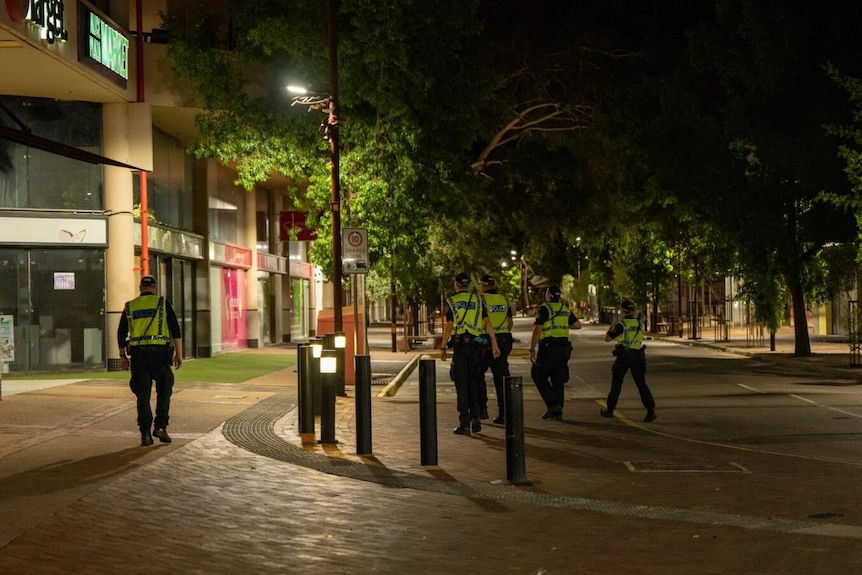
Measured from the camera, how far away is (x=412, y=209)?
78.0 ft

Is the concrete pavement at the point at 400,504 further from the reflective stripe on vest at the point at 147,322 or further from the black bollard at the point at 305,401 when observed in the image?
the reflective stripe on vest at the point at 147,322

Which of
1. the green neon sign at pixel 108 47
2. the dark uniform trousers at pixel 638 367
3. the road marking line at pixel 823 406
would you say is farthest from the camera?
the green neon sign at pixel 108 47

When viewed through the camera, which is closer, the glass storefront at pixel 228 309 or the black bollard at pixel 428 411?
the black bollard at pixel 428 411

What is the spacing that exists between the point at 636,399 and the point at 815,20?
15355 millimetres

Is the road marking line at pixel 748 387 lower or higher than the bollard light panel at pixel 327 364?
lower

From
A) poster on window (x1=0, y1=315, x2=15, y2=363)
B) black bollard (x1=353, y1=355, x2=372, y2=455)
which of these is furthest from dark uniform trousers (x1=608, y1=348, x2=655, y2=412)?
poster on window (x1=0, y1=315, x2=15, y2=363)

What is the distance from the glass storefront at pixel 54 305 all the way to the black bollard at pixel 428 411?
14.7 metres

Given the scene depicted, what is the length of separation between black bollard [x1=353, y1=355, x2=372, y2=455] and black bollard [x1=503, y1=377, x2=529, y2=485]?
2.13m

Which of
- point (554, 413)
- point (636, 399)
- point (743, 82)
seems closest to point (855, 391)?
point (636, 399)

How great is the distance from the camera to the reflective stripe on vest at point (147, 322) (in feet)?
41.4

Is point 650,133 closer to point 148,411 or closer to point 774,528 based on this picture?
point 148,411

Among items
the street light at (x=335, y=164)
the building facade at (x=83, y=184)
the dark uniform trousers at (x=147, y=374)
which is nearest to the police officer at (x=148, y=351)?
the dark uniform trousers at (x=147, y=374)

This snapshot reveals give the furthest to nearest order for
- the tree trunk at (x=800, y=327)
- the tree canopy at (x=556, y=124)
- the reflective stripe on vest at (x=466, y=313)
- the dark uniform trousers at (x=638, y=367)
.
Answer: the tree trunk at (x=800, y=327) < the tree canopy at (x=556, y=124) < the dark uniform trousers at (x=638, y=367) < the reflective stripe on vest at (x=466, y=313)

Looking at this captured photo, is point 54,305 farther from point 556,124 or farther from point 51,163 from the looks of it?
point 556,124
